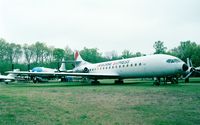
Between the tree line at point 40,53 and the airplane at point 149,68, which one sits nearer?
the airplane at point 149,68

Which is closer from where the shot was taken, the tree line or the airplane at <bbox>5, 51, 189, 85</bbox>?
the airplane at <bbox>5, 51, 189, 85</bbox>

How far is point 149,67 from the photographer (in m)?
25.5

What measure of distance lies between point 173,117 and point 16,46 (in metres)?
105

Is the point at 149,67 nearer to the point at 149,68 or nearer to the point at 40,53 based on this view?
the point at 149,68

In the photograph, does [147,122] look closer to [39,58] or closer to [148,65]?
[148,65]

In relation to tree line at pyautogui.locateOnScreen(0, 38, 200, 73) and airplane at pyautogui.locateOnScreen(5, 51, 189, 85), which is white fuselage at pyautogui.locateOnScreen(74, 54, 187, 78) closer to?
airplane at pyautogui.locateOnScreen(5, 51, 189, 85)

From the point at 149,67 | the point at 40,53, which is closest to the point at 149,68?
the point at 149,67

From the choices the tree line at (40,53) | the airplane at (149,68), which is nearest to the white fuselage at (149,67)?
→ the airplane at (149,68)

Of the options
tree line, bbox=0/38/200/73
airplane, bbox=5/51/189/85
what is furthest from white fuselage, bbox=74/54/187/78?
tree line, bbox=0/38/200/73

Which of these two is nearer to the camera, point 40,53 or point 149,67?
point 149,67

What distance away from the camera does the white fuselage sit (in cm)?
2389

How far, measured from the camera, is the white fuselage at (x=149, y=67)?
941 inches

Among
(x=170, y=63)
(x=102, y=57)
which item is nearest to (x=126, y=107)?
(x=170, y=63)

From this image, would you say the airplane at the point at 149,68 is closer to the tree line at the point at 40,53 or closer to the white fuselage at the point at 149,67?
the white fuselage at the point at 149,67
